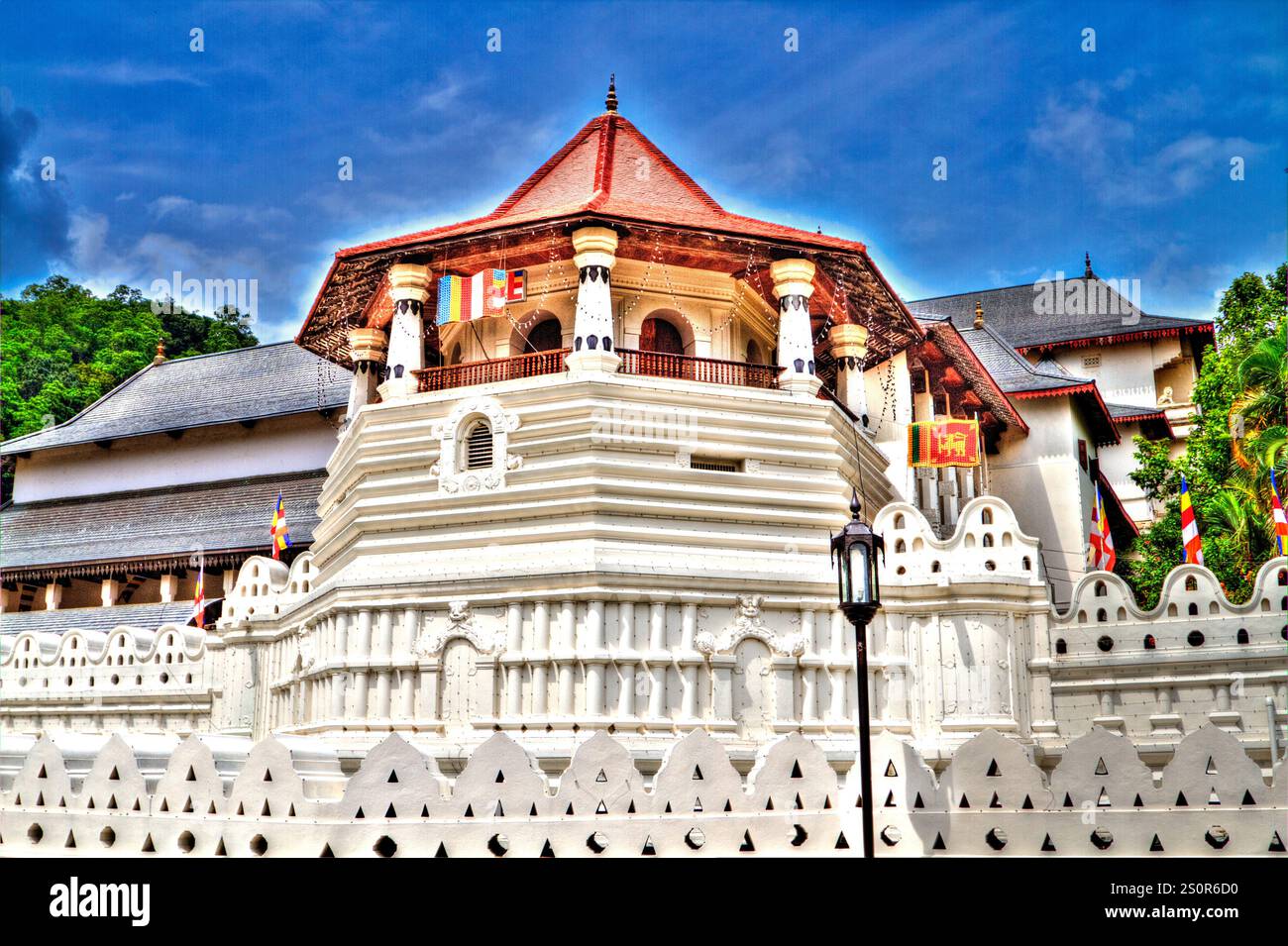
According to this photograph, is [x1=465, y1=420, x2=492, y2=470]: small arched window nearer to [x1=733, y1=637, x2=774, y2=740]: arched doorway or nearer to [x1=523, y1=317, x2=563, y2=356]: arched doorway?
[x1=523, y1=317, x2=563, y2=356]: arched doorway

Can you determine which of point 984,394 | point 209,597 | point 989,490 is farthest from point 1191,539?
point 209,597

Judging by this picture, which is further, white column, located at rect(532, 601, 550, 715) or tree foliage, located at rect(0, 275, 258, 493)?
tree foliage, located at rect(0, 275, 258, 493)

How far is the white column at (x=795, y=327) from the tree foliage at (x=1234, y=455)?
9.19 metres

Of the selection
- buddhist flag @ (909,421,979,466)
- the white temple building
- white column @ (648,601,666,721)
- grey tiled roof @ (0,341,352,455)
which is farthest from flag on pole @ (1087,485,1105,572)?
grey tiled roof @ (0,341,352,455)

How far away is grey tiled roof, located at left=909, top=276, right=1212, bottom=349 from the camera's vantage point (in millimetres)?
43031

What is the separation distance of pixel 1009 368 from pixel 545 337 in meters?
15.1

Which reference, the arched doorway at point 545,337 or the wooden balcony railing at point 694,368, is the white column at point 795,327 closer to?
the wooden balcony railing at point 694,368

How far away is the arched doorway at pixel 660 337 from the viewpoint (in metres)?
24.0

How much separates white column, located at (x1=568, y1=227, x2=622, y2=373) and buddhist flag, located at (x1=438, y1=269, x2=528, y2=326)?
1.13 m

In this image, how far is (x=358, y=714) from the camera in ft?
67.8

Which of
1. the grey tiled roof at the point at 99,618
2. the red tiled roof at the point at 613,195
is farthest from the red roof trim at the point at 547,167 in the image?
the grey tiled roof at the point at 99,618

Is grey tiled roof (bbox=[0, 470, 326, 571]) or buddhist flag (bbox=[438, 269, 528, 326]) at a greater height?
buddhist flag (bbox=[438, 269, 528, 326])
